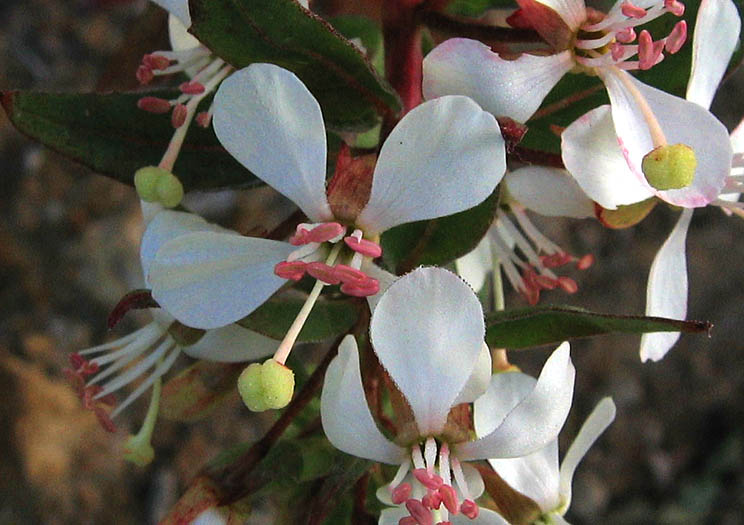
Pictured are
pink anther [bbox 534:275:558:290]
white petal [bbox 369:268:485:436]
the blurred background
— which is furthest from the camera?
the blurred background

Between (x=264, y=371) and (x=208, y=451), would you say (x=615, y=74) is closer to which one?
(x=264, y=371)

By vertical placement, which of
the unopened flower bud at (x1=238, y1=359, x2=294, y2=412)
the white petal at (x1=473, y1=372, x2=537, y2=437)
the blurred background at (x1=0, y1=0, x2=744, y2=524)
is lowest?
the blurred background at (x1=0, y1=0, x2=744, y2=524)

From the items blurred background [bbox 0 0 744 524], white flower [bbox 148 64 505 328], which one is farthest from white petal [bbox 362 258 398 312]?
blurred background [bbox 0 0 744 524]

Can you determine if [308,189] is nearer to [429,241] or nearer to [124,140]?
[429,241]

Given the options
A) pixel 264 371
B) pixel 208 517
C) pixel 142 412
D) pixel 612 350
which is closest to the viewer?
pixel 264 371

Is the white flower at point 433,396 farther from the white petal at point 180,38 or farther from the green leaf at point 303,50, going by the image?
the white petal at point 180,38

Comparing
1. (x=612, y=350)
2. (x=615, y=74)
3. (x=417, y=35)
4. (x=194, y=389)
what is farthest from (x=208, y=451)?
(x=615, y=74)

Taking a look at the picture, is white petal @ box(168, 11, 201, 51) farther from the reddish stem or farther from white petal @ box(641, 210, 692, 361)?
white petal @ box(641, 210, 692, 361)
